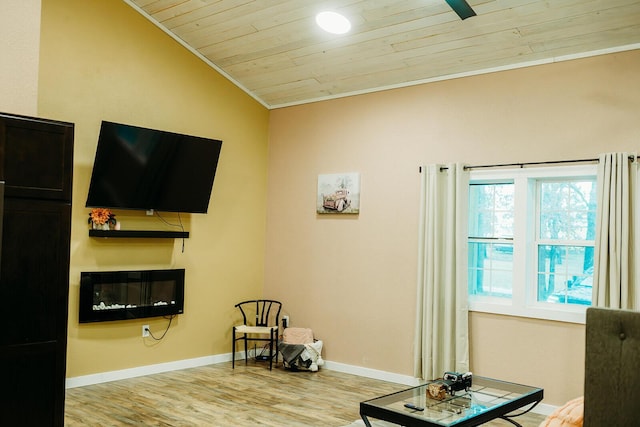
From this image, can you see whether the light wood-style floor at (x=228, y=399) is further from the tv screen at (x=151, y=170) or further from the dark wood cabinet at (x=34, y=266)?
the tv screen at (x=151, y=170)

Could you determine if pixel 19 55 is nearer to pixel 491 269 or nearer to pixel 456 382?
pixel 456 382

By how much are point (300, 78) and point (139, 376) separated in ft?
10.7

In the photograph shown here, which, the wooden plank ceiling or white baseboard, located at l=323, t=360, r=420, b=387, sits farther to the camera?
white baseboard, located at l=323, t=360, r=420, b=387

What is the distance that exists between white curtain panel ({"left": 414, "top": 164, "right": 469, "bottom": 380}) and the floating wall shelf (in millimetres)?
2300

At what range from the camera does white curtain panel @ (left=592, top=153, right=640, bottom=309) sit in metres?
4.07

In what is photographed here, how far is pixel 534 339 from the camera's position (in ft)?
15.1

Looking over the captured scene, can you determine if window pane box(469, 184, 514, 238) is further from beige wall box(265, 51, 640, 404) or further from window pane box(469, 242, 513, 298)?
beige wall box(265, 51, 640, 404)

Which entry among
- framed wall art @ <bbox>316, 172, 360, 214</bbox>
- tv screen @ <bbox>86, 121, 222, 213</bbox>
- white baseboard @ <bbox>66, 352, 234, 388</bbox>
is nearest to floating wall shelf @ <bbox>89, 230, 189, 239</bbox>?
tv screen @ <bbox>86, 121, 222, 213</bbox>

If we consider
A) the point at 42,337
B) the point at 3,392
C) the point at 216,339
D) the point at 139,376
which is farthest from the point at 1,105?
the point at 216,339

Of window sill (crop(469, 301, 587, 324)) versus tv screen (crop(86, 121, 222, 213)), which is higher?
tv screen (crop(86, 121, 222, 213))

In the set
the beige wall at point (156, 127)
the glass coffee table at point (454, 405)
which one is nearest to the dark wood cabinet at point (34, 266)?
the glass coffee table at point (454, 405)

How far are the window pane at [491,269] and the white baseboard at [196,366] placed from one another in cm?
98

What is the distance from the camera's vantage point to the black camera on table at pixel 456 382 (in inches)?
147

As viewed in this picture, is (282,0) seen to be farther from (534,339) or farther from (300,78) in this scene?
(534,339)
